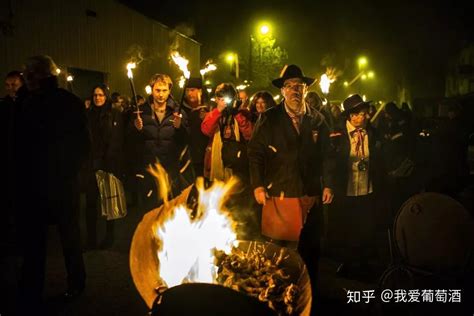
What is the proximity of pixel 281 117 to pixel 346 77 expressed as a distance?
54.3 metres

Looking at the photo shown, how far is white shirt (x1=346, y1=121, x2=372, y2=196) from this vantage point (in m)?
6.17

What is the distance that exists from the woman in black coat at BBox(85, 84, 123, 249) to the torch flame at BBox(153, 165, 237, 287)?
292 centimetres

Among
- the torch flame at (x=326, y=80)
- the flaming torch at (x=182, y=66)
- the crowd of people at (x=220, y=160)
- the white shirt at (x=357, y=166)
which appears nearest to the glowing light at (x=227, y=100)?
the crowd of people at (x=220, y=160)

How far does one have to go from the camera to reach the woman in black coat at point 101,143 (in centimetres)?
666

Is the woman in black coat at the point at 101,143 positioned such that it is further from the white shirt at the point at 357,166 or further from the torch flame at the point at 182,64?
the white shirt at the point at 357,166

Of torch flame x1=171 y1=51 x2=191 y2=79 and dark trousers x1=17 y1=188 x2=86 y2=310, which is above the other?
torch flame x1=171 y1=51 x2=191 y2=79

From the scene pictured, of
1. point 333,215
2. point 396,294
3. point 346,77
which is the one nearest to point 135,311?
point 396,294

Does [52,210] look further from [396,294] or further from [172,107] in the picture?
[396,294]

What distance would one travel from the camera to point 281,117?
16.3 ft

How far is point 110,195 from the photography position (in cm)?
673

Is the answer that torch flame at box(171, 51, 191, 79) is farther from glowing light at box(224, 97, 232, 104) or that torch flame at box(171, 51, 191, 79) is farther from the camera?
the camera

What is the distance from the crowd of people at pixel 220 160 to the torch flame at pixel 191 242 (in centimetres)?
79

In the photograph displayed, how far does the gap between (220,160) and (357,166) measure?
6.39 ft

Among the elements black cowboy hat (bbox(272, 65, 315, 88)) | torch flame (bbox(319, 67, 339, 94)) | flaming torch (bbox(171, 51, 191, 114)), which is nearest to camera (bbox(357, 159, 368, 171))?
Result: black cowboy hat (bbox(272, 65, 315, 88))
